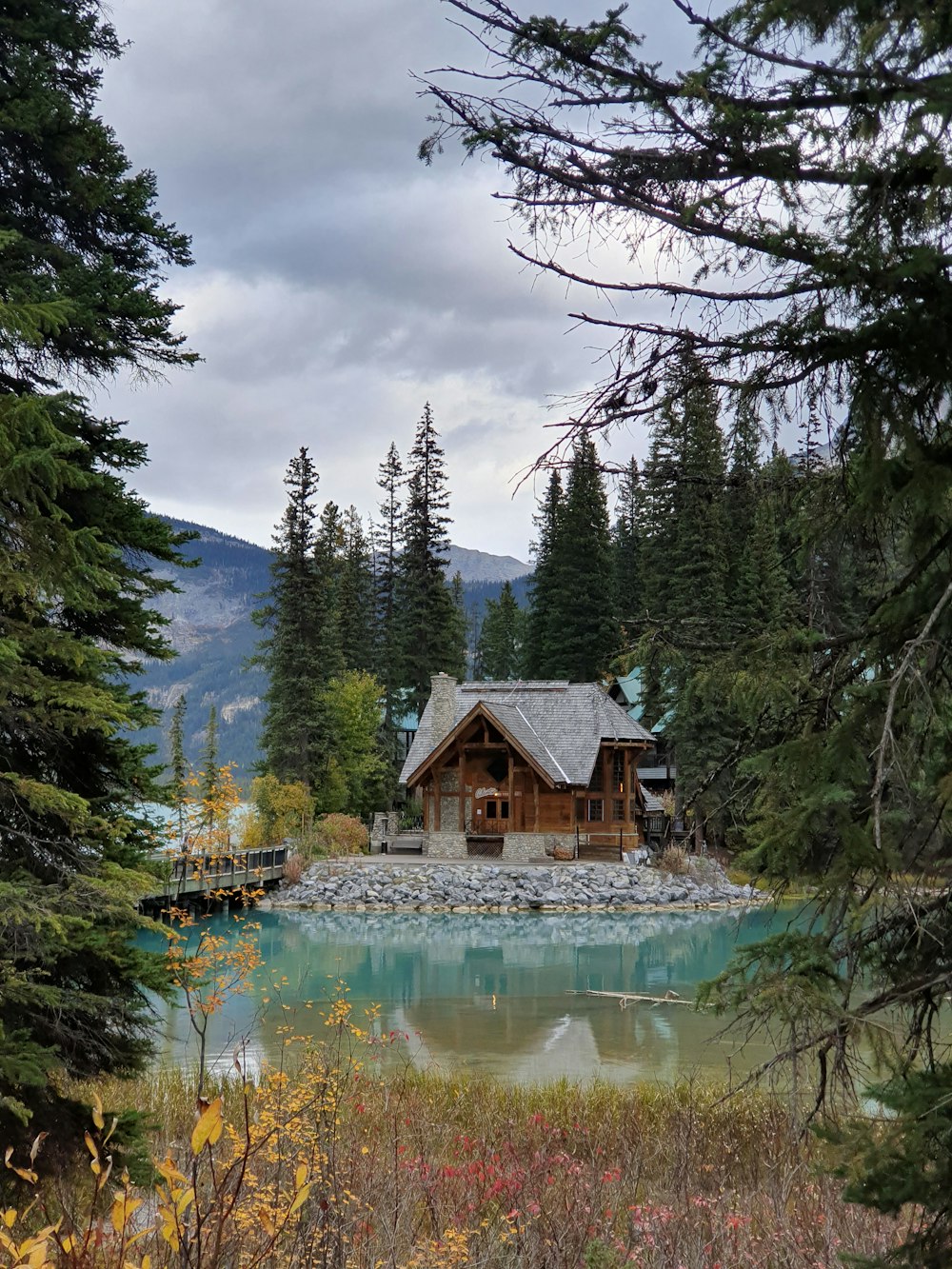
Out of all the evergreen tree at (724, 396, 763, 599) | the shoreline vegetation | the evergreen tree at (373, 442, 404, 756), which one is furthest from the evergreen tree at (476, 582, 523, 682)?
the evergreen tree at (724, 396, 763, 599)

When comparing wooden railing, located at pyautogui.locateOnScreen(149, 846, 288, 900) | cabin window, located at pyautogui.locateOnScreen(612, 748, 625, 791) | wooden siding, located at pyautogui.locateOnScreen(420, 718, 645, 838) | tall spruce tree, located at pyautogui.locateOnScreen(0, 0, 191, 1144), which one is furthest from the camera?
cabin window, located at pyautogui.locateOnScreen(612, 748, 625, 791)

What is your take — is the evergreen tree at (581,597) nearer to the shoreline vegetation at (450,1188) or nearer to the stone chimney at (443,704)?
the stone chimney at (443,704)

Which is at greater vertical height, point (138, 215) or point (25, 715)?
point (138, 215)

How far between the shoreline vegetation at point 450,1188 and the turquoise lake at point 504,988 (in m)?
0.90

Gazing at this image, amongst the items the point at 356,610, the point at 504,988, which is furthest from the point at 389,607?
the point at 504,988

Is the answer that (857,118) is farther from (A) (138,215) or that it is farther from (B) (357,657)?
(B) (357,657)

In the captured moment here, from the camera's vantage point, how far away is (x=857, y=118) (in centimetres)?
294

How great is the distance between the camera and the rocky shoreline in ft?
88.9

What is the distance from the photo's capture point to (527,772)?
1275 inches

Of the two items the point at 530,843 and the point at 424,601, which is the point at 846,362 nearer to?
the point at 530,843

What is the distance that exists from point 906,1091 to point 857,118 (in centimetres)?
277

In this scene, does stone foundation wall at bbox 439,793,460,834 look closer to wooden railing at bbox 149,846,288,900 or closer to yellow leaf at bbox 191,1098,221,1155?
wooden railing at bbox 149,846,288,900

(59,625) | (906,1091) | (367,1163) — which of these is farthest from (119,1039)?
(906,1091)

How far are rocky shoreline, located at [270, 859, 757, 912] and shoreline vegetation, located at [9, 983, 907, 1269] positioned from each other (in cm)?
1909
